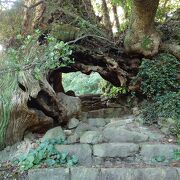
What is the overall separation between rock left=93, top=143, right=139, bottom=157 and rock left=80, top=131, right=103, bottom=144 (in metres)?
0.18

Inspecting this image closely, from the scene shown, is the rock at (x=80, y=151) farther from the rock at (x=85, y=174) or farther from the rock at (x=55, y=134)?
the rock at (x=85, y=174)

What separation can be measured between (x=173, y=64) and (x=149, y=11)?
119 centimetres

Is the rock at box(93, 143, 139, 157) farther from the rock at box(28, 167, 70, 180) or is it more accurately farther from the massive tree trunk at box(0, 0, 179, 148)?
the massive tree trunk at box(0, 0, 179, 148)

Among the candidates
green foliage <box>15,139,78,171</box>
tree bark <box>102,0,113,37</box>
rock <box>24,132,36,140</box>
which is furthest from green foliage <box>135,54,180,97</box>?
rock <box>24,132,36,140</box>

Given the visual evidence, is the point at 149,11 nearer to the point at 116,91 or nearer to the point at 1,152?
the point at 116,91

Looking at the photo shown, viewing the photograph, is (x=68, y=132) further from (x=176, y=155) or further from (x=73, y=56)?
(x=176, y=155)

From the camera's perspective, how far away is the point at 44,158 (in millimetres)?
4344

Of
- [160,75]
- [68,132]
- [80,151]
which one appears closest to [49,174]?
[80,151]

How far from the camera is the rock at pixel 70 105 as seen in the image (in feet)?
17.3

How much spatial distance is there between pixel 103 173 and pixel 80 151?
0.61 metres

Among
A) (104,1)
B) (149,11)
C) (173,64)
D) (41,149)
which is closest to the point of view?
(41,149)

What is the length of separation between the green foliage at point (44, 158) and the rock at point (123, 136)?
76 centimetres

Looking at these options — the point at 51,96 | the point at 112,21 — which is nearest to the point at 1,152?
the point at 51,96

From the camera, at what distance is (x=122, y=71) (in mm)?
5824
